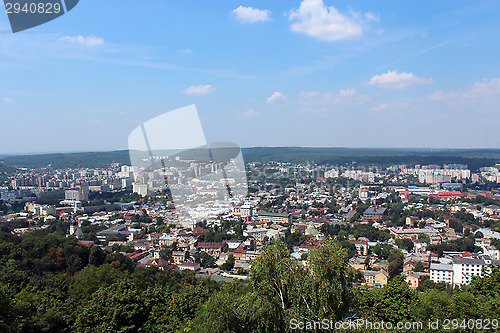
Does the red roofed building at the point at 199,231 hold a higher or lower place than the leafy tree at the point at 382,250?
higher

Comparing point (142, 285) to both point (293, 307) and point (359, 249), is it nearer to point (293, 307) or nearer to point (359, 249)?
point (293, 307)

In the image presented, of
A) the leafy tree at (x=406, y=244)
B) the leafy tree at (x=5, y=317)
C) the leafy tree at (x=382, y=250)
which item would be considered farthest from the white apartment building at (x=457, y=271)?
the leafy tree at (x=5, y=317)

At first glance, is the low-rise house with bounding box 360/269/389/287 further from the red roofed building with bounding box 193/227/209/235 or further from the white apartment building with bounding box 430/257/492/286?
the red roofed building with bounding box 193/227/209/235

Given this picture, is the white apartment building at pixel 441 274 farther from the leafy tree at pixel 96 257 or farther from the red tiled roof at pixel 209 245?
the leafy tree at pixel 96 257

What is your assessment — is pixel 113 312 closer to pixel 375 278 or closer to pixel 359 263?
pixel 375 278

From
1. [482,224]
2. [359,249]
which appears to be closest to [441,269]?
[359,249]

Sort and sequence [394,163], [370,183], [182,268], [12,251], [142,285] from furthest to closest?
[394,163]
[370,183]
[182,268]
[12,251]
[142,285]

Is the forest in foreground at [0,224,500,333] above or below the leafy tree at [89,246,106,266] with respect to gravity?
above

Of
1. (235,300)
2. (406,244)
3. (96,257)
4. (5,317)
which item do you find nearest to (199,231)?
(96,257)

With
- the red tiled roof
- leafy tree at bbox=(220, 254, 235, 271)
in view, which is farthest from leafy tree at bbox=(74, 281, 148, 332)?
the red tiled roof

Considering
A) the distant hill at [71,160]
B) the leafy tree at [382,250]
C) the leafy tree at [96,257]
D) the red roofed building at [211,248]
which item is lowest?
the leafy tree at [382,250]

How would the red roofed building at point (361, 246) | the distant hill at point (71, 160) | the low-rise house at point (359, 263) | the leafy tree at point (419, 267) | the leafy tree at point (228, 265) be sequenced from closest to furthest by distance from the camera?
the leafy tree at point (419, 267)
the low-rise house at point (359, 263)
the leafy tree at point (228, 265)
the red roofed building at point (361, 246)
the distant hill at point (71, 160)
